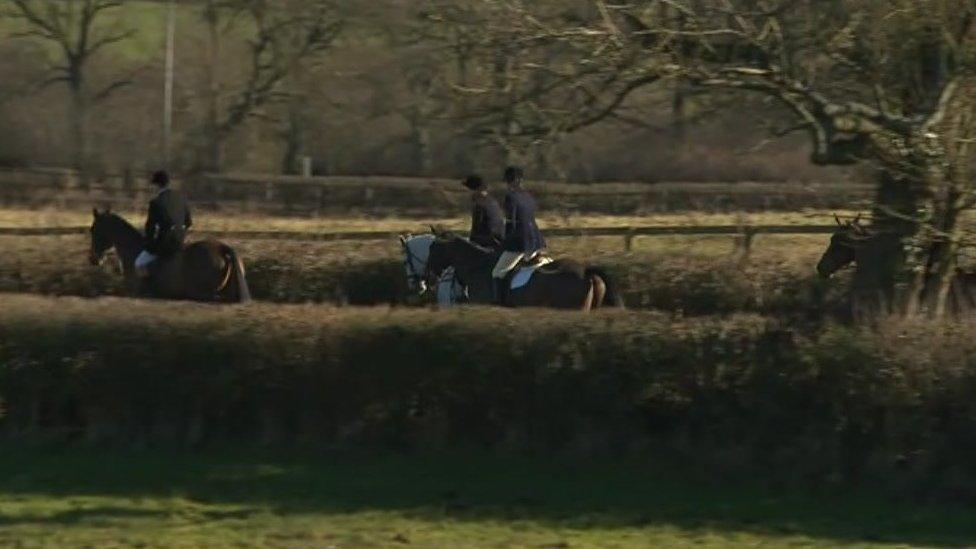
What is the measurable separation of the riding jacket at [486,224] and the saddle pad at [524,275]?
0.81m

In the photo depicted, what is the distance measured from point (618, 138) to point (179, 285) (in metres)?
19.1

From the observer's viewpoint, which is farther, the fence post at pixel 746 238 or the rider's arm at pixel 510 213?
the fence post at pixel 746 238

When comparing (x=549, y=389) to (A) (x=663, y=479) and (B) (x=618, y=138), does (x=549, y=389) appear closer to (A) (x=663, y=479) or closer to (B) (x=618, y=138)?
(A) (x=663, y=479)

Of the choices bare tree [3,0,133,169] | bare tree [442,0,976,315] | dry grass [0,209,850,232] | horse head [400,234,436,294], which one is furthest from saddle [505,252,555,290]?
bare tree [3,0,133,169]

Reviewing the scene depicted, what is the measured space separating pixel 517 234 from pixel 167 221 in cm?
361

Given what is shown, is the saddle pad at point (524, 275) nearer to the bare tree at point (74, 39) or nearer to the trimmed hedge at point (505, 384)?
the trimmed hedge at point (505, 384)

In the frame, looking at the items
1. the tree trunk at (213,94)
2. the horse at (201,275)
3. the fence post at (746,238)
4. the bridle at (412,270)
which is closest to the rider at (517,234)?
the bridle at (412,270)

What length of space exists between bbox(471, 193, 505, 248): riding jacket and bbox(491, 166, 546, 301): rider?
0.73m

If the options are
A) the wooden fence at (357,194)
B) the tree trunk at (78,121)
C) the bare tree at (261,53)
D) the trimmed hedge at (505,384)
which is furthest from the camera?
the tree trunk at (78,121)

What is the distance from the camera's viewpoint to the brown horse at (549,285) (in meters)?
15.4

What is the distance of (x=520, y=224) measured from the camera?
→ 15.6m

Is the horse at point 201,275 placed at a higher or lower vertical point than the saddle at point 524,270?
lower

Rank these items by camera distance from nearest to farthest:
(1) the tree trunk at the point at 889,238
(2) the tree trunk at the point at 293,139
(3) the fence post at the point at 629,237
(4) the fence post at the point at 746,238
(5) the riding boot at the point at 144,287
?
(1) the tree trunk at the point at 889,238, (5) the riding boot at the point at 144,287, (4) the fence post at the point at 746,238, (3) the fence post at the point at 629,237, (2) the tree trunk at the point at 293,139

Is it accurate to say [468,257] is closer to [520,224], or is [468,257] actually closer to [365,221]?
[520,224]
